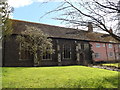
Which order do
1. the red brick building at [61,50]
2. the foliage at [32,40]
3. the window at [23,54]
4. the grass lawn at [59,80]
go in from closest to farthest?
the grass lawn at [59,80]
the foliage at [32,40]
the red brick building at [61,50]
the window at [23,54]

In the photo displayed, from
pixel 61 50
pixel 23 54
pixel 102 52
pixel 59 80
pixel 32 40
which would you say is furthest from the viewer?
pixel 102 52

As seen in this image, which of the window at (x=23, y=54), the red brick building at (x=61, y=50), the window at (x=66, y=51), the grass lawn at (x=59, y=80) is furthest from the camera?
the window at (x=66, y=51)

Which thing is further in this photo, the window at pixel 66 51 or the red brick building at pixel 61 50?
the window at pixel 66 51

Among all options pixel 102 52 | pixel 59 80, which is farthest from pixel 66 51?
pixel 59 80

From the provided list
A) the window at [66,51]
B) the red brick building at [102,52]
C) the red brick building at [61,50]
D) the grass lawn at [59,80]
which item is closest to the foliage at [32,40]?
the red brick building at [61,50]

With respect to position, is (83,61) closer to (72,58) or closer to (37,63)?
(72,58)

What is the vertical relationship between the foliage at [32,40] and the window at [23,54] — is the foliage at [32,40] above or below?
above

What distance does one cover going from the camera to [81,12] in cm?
385

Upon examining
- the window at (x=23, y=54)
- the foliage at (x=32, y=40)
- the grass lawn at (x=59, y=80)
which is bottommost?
the grass lawn at (x=59, y=80)

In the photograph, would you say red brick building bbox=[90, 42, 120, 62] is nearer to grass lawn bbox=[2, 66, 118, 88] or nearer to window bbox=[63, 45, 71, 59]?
window bbox=[63, 45, 71, 59]

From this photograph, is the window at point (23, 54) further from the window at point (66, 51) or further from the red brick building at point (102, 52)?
the red brick building at point (102, 52)

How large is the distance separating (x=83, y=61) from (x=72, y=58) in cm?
366

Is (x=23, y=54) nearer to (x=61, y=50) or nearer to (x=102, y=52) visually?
(x=61, y=50)

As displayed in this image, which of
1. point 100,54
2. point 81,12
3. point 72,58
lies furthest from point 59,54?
point 81,12
